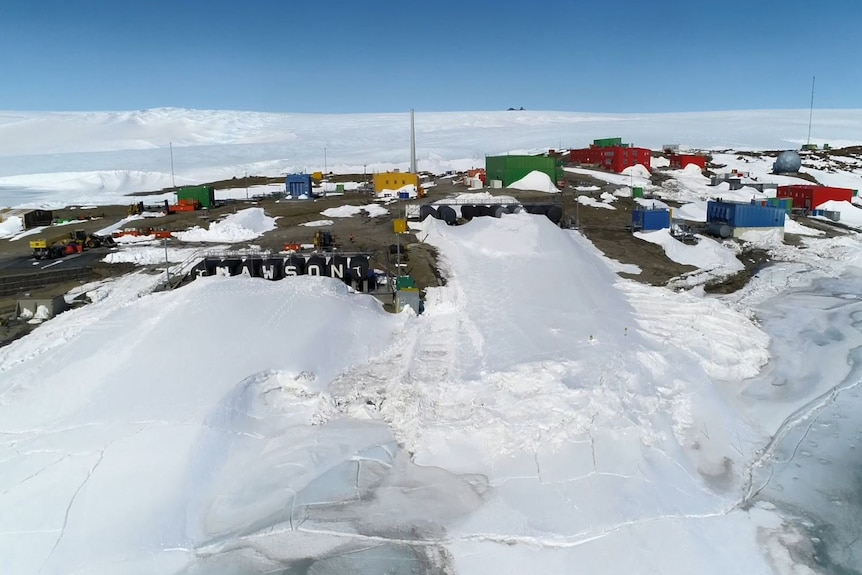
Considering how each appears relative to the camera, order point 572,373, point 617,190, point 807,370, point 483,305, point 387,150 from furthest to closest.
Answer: point 387,150
point 617,190
point 483,305
point 807,370
point 572,373

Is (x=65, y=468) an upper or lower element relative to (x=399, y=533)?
upper

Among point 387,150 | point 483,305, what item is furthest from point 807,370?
point 387,150

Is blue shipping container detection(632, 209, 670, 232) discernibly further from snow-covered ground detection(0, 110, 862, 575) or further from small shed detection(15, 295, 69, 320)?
small shed detection(15, 295, 69, 320)

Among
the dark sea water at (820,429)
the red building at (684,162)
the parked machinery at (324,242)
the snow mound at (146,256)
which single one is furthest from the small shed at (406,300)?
the red building at (684,162)


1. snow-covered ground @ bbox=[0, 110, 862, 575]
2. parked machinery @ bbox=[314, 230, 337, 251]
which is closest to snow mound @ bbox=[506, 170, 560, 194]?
parked machinery @ bbox=[314, 230, 337, 251]

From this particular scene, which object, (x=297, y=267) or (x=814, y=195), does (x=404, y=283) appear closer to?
(x=297, y=267)

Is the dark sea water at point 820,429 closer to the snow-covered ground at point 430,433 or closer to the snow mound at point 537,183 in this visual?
the snow-covered ground at point 430,433

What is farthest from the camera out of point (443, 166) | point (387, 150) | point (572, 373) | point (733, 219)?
point (387, 150)

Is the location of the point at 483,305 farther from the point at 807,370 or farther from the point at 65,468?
the point at 65,468
